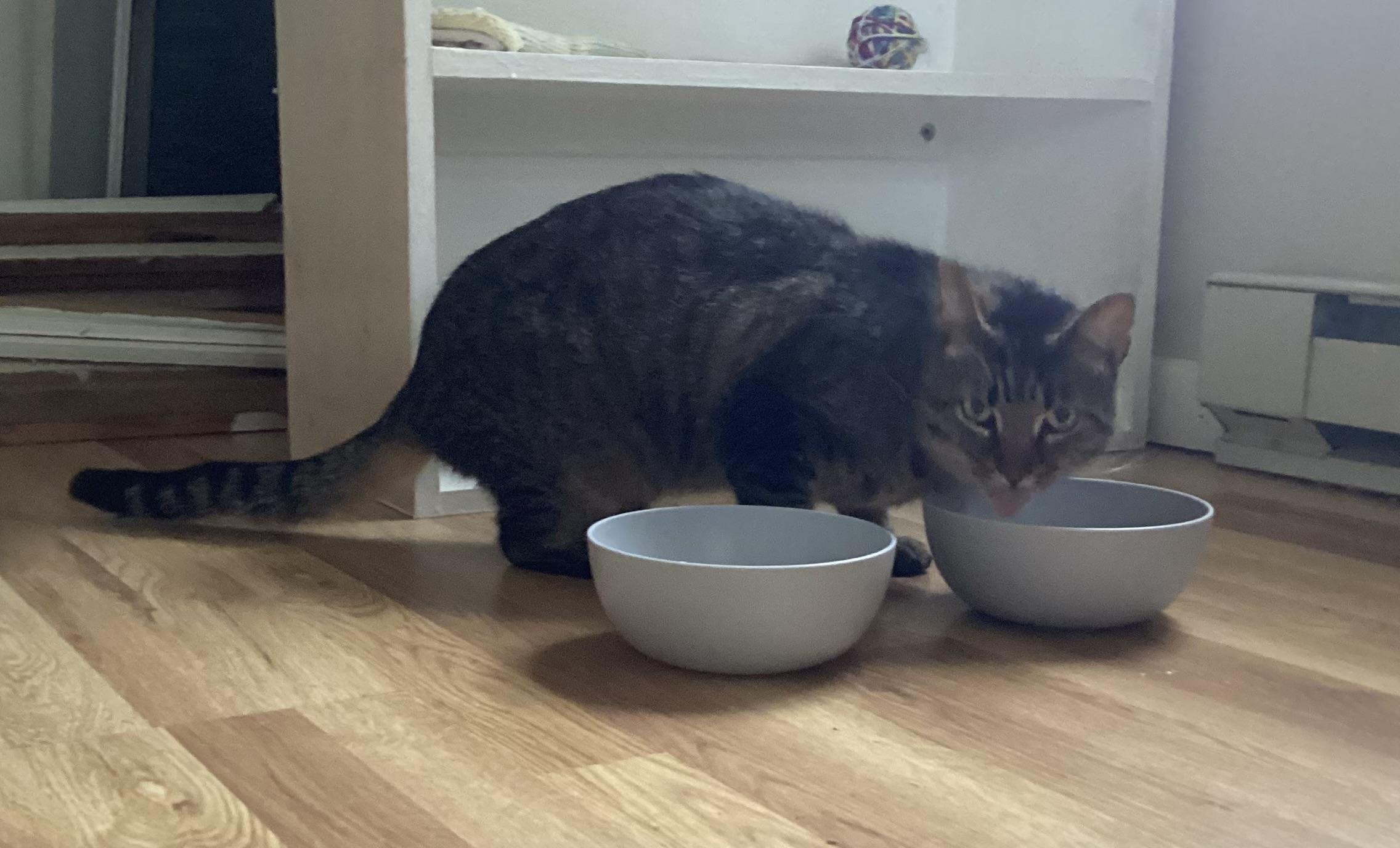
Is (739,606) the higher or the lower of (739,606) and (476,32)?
the lower

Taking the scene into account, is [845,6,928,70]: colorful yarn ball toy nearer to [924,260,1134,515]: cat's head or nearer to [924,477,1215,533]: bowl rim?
[924,260,1134,515]: cat's head

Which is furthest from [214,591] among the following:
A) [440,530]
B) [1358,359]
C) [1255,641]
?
[1358,359]

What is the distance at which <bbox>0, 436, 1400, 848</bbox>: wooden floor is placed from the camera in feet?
3.37

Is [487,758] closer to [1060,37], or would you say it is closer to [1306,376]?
[1306,376]

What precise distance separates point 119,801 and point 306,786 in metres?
0.14

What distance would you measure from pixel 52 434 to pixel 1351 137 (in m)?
2.40

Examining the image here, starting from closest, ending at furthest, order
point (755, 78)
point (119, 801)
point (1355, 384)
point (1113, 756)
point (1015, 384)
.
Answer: point (119, 801)
point (1113, 756)
point (1015, 384)
point (755, 78)
point (1355, 384)

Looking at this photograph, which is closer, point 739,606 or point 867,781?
point 867,781

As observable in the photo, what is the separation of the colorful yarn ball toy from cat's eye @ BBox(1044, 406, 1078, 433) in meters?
1.15

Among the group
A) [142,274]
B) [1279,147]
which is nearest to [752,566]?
[1279,147]

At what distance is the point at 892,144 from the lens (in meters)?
2.96

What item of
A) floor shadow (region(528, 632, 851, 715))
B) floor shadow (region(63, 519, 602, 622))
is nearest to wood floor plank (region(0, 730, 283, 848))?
floor shadow (region(528, 632, 851, 715))

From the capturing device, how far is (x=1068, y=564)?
1.43 metres

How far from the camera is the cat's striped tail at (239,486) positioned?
186 centimetres
